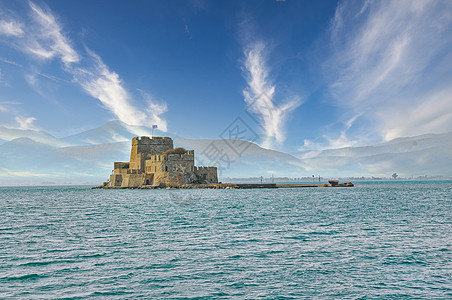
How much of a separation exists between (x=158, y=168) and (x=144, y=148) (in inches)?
328

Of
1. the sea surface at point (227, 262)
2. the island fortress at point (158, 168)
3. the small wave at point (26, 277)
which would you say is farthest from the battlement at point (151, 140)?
the small wave at point (26, 277)

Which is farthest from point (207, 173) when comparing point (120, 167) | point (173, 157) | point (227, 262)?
point (227, 262)

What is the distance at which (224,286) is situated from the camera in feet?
25.3

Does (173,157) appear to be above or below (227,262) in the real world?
above

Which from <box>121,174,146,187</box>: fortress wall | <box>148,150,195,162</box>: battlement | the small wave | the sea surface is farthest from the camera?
<box>121,174,146,187</box>: fortress wall

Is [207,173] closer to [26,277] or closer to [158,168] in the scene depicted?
[158,168]

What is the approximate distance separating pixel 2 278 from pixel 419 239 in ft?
47.9

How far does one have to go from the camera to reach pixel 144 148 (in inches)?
2633

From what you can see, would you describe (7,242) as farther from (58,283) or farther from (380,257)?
(380,257)

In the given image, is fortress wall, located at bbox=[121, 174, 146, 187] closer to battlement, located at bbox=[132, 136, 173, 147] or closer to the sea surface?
battlement, located at bbox=[132, 136, 173, 147]

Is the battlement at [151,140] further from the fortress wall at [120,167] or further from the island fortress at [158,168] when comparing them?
the fortress wall at [120,167]

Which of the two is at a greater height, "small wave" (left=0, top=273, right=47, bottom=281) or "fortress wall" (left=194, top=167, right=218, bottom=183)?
"fortress wall" (left=194, top=167, right=218, bottom=183)

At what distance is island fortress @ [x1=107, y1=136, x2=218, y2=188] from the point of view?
198 ft

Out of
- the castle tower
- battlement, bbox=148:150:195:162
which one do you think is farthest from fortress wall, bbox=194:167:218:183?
the castle tower
